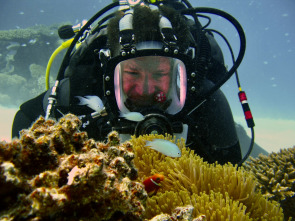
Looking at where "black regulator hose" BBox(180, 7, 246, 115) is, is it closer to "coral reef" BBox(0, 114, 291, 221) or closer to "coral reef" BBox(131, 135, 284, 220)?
"coral reef" BBox(131, 135, 284, 220)

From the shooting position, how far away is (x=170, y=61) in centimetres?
343

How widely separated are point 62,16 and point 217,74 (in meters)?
43.0

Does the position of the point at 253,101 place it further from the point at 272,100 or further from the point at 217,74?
the point at 217,74

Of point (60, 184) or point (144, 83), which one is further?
point (144, 83)

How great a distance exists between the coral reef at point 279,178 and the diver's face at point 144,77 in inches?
83.7

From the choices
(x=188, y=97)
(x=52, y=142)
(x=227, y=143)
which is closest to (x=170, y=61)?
(x=188, y=97)

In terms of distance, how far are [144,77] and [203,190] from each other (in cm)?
212

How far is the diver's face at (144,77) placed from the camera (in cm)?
335

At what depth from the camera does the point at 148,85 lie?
341 cm

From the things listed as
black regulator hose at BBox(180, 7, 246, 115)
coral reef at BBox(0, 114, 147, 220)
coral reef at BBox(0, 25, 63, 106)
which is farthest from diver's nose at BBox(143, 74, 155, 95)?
coral reef at BBox(0, 25, 63, 106)

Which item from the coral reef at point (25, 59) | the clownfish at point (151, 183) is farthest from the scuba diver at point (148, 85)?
the coral reef at point (25, 59)

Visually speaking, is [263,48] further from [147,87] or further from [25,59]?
[147,87]

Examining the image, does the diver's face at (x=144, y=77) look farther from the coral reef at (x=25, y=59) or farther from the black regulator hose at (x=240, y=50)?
the coral reef at (x=25, y=59)

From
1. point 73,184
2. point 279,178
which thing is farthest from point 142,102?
point 73,184
